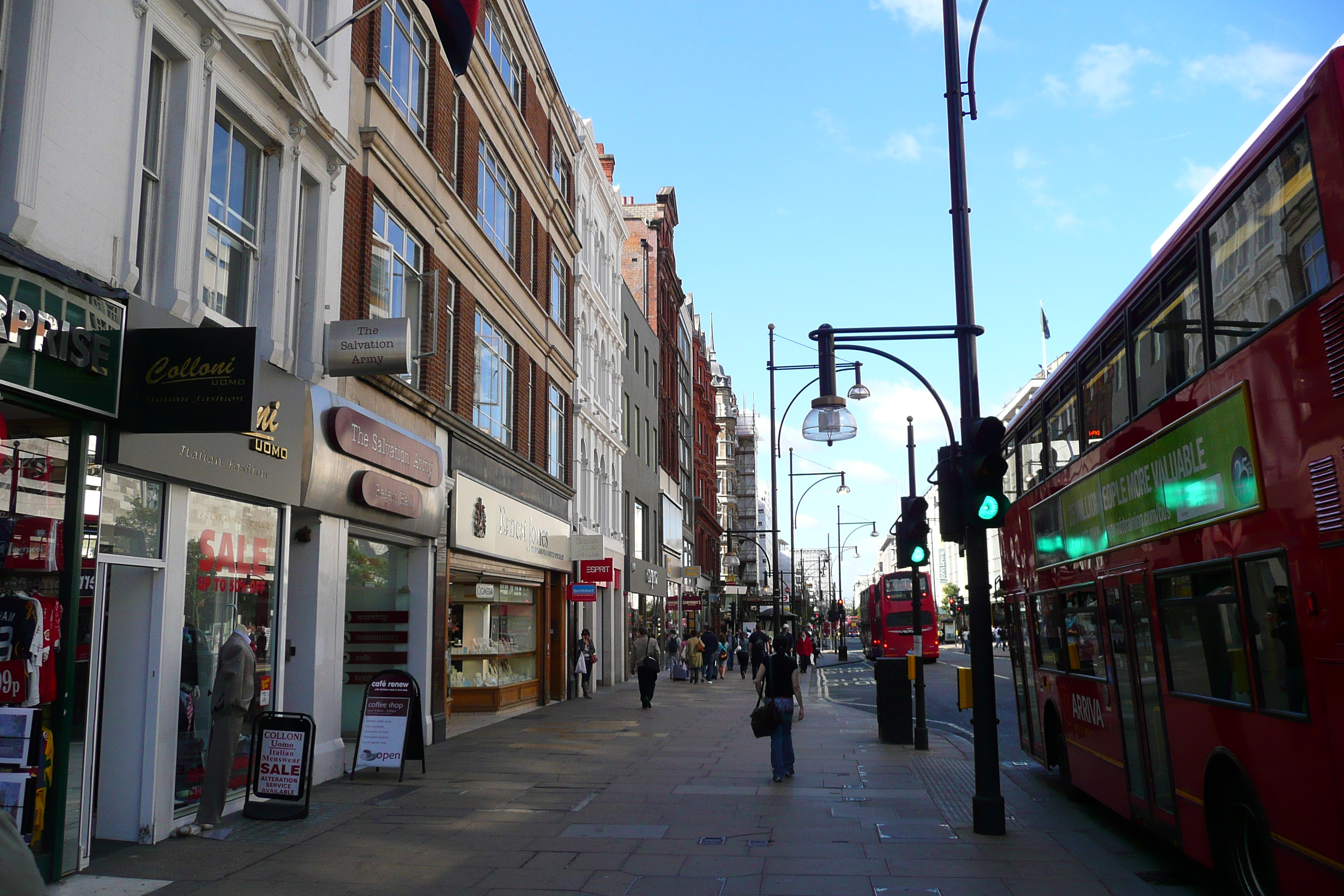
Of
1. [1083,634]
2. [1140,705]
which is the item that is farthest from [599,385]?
[1140,705]

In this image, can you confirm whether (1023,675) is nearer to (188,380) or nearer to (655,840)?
(655,840)

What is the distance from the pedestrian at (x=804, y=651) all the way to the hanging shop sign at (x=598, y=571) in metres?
12.4

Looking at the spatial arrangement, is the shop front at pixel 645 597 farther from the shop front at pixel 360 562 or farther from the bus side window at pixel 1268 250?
the bus side window at pixel 1268 250

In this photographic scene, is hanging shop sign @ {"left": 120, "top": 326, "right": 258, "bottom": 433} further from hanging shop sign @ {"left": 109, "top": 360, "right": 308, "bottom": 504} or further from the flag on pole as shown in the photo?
the flag on pole

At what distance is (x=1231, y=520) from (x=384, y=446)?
11.3 metres

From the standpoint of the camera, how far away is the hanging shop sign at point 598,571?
2772cm

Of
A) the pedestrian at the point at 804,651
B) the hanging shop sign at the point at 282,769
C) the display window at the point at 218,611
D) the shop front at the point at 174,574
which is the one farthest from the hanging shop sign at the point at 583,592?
the hanging shop sign at the point at 282,769

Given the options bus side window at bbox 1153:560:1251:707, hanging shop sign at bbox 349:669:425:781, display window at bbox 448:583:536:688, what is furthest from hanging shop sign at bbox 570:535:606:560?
bus side window at bbox 1153:560:1251:707

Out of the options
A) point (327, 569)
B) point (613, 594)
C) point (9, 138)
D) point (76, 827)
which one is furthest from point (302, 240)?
point (613, 594)

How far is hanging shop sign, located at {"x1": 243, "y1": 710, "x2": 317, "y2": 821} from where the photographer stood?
1056 centimetres

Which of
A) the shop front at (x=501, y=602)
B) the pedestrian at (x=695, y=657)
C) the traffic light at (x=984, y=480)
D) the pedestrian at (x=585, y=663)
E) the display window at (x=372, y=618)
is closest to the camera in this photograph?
the traffic light at (x=984, y=480)

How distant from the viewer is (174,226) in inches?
399

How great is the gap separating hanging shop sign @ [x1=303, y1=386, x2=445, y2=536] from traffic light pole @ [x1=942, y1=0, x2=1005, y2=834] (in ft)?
24.6

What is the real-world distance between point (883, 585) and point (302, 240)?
109 feet
